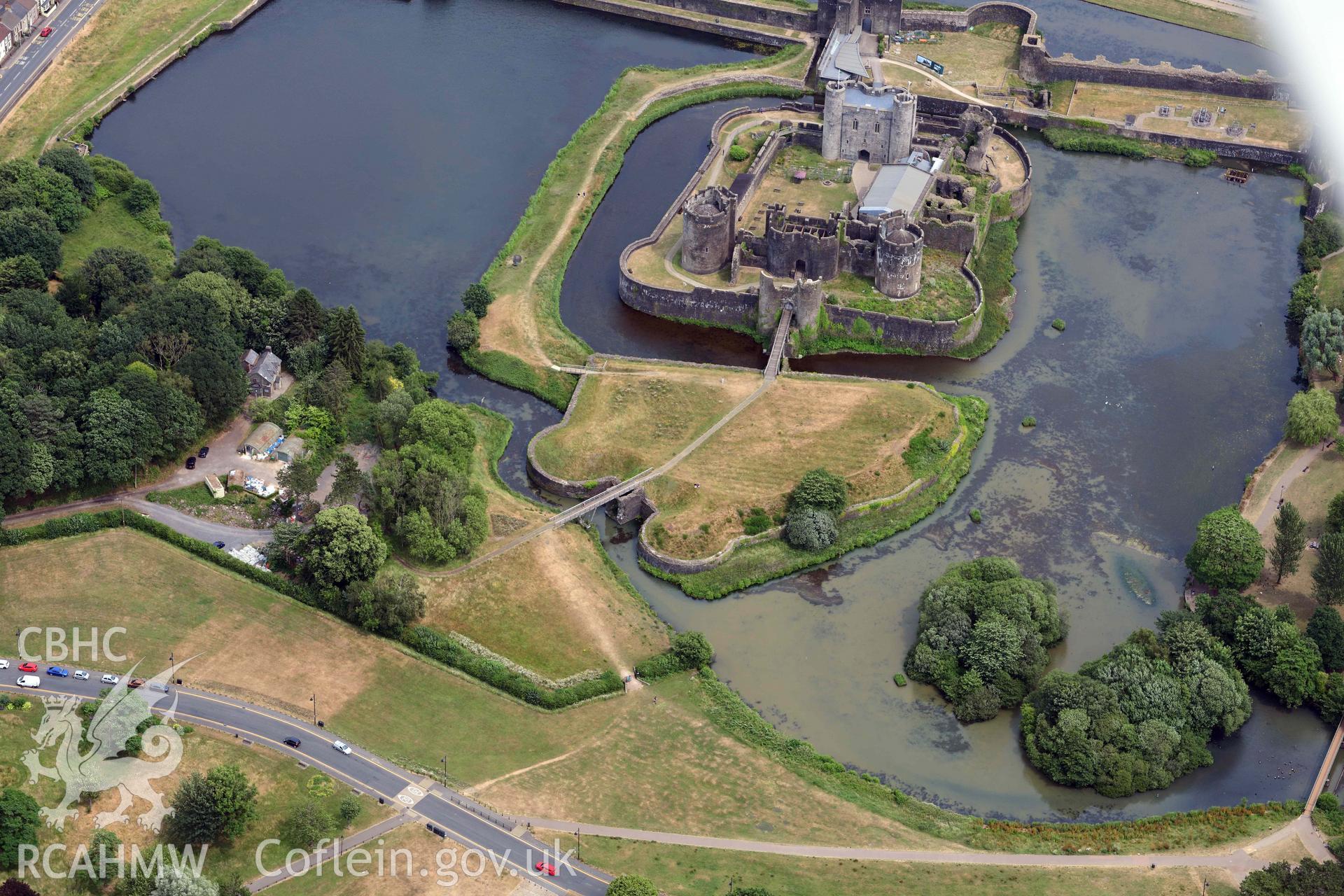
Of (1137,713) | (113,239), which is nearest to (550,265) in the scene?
(113,239)

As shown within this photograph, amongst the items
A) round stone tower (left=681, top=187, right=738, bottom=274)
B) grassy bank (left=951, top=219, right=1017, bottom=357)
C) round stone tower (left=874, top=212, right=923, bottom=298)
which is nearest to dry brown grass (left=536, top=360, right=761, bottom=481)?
round stone tower (left=681, top=187, right=738, bottom=274)

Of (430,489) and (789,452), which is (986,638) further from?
(430,489)

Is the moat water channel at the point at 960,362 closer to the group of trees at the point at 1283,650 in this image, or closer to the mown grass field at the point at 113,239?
the group of trees at the point at 1283,650

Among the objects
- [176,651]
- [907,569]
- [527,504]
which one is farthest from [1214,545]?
[176,651]

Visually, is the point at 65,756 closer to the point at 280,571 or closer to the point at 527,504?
the point at 280,571

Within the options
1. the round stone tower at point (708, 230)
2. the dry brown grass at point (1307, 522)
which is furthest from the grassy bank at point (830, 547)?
the round stone tower at point (708, 230)

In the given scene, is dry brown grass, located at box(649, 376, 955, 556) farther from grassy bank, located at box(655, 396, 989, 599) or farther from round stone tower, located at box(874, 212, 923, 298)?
round stone tower, located at box(874, 212, 923, 298)
